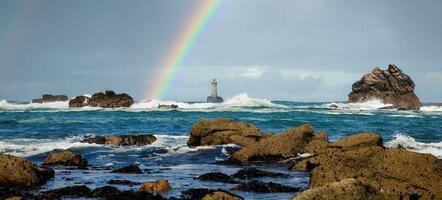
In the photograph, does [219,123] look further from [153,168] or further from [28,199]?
[28,199]

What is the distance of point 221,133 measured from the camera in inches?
1104

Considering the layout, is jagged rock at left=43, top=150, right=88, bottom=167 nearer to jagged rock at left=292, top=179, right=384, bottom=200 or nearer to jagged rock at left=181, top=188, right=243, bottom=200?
jagged rock at left=181, top=188, right=243, bottom=200

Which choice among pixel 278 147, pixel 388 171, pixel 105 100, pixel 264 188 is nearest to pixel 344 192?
pixel 388 171

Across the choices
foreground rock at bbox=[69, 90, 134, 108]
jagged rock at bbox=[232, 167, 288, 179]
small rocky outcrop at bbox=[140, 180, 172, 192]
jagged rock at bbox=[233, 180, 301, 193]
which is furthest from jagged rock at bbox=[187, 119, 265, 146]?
foreground rock at bbox=[69, 90, 134, 108]

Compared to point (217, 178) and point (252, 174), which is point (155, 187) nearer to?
point (217, 178)

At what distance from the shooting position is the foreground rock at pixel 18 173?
14.8 metres

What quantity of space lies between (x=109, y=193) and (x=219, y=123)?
1603 centimetres

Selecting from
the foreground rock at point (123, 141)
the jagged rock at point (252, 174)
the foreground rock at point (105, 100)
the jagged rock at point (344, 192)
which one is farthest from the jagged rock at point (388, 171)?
the foreground rock at point (105, 100)

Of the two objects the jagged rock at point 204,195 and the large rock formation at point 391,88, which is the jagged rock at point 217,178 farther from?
the large rock formation at point 391,88

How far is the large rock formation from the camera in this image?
355ft

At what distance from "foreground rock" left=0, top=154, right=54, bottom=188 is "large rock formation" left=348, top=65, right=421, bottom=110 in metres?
101

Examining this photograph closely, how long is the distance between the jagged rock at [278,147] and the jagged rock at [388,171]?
8672mm

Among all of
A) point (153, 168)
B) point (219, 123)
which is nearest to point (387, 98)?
point (219, 123)

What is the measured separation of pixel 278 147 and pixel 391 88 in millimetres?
92765
